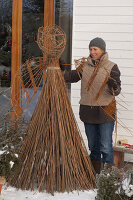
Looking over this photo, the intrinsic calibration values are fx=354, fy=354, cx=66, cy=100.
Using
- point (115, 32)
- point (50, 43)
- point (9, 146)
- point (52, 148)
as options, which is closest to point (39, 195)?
point (52, 148)

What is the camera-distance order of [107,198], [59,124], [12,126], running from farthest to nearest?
[59,124] → [12,126] → [107,198]

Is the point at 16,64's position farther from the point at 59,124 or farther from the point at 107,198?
the point at 107,198

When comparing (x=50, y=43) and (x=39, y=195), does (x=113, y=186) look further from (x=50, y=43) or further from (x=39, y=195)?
(x=50, y=43)

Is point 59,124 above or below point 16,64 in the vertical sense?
below

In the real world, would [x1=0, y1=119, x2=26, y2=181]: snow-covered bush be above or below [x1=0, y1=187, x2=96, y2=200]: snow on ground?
above

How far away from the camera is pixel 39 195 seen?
2.99 metres

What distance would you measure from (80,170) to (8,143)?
0.83 m

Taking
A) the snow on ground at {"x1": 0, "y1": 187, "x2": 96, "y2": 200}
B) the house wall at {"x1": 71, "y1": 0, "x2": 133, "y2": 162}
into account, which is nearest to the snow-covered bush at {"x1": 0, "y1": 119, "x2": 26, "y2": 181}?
the snow on ground at {"x1": 0, "y1": 187, "x2": 96, "y2": 200}

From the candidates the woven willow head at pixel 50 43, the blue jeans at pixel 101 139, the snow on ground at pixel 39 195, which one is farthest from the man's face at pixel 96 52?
the snow on ground at pixel 39 195

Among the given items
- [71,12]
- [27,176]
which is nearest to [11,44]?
[71,12]

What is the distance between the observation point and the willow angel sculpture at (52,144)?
9.99ft

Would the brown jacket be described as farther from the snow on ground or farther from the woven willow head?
the snow on ground

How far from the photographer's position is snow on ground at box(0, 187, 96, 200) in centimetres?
295

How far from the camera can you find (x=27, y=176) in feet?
10.1
